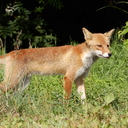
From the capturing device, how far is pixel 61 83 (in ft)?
22.3

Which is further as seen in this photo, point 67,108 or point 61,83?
point 61,83

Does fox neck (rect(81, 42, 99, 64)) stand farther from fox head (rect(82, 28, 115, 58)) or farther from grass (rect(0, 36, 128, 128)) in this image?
grass (rect(0, 36, 128, 128))

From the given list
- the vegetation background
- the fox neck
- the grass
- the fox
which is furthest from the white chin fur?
the grass

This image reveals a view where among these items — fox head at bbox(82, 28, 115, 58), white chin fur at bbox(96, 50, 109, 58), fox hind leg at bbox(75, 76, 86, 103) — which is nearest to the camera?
white chin fur at bbox(96, 50, 109, 58)

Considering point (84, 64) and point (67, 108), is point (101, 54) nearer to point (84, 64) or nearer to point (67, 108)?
point (84, 64)

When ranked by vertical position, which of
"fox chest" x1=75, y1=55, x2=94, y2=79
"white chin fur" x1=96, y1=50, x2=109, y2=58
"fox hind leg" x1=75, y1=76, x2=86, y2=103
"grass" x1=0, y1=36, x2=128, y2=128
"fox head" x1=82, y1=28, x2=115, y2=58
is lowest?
"grass" x1=0, y1=36, x2=128, y2=128

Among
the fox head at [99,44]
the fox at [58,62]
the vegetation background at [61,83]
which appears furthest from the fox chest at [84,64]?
the vegetation background at [61,83]

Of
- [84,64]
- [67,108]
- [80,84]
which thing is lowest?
[67,108]

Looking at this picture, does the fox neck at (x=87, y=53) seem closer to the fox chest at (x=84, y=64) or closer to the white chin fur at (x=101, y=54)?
the fox chest at (x=84, y=64)

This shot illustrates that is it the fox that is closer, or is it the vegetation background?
the vegetation background

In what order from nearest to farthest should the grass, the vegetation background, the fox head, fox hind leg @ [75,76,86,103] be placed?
the grass < the vegetation background < the fox head < fox hind leg @ [75,76,86,103]

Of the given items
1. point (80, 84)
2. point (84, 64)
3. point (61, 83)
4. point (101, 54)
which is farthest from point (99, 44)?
point (61, 83)

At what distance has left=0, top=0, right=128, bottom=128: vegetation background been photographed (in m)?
5.20

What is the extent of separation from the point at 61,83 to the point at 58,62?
682 millimetres
